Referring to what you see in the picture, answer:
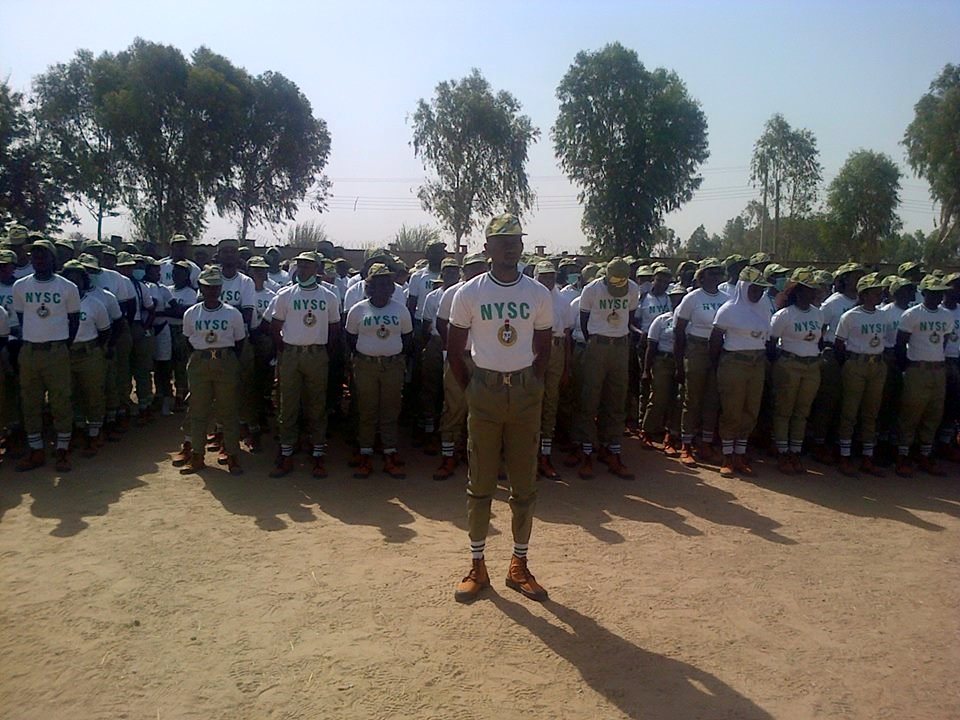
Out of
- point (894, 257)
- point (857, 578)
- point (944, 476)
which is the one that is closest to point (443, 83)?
point (894, 257)

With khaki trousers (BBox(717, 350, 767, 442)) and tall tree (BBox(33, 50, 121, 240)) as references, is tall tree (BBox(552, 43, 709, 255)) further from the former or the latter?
khaki trousers (BBox(717, 350, 767, 442))

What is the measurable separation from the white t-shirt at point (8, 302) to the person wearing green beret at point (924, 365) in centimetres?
991

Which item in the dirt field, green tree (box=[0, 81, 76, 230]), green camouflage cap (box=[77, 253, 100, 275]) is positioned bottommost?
the dirt field

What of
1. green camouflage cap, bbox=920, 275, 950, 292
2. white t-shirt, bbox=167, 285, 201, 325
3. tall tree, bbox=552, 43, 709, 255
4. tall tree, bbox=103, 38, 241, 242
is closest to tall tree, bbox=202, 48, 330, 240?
tall tree, bbox=103, 38, 241, 242

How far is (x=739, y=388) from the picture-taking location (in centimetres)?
797

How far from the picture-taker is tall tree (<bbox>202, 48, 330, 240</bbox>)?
2742cm

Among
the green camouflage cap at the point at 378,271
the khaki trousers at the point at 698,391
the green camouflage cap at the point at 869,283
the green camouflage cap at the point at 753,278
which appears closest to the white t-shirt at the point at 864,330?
the green camouflage cap at the point at 869,283

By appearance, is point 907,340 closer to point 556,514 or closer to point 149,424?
point 556,514

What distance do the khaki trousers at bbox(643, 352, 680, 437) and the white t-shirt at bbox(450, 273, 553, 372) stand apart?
182 inches

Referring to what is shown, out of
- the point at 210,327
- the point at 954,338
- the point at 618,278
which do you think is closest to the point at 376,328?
the point at 210,327

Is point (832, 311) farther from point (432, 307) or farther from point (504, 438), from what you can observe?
point (504, 438)

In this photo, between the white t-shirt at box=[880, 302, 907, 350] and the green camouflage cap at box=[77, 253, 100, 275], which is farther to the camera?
the green camouflage cap at box=[77, 253, 100, 275]

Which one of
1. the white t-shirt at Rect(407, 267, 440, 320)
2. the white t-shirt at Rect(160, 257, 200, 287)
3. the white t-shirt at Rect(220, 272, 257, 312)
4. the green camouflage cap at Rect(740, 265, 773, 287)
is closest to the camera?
the green camouflage cap at Rect(740, 265, 773, 287)

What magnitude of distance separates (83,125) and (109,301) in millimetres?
23290
